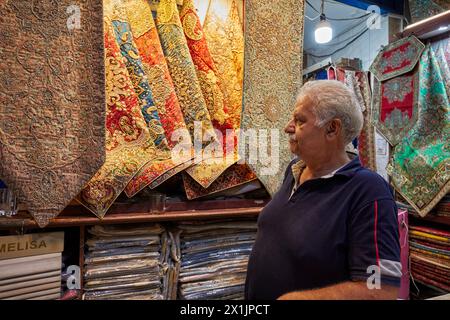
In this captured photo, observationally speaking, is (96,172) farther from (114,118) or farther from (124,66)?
(124,66)

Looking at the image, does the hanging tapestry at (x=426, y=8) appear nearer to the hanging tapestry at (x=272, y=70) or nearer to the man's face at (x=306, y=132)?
the hanging tapestry at (x=272, y=70)

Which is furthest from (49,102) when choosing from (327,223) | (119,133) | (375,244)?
(375,244)

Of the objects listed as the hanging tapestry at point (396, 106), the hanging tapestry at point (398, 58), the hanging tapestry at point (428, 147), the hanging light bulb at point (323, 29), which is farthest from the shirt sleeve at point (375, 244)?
the hanging light bulb at point (323, 29)

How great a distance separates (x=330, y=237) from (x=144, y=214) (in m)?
0.88

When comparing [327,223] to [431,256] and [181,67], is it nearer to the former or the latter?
[181,67]

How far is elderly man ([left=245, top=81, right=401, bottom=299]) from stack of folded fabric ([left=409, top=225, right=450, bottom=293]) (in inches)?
51.4

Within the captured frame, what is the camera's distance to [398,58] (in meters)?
2.08

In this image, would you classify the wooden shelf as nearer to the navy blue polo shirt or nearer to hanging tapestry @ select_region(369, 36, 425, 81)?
the navy blue polo shirt

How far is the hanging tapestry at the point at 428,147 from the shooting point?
1816 millimetres

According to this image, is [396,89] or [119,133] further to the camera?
[396,89]

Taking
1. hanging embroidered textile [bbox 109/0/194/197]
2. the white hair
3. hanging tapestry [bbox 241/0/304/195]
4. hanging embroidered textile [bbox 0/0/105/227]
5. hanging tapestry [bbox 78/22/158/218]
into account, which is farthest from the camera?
hanging tapestry [bbox 241/0/304/195]

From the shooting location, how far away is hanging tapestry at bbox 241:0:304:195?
172 centimetres

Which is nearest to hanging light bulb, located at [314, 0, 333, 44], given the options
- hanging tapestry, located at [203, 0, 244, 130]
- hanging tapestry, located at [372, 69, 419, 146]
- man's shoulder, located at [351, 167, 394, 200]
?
hanging tapestry, located at [372, 69, 419, 146]
